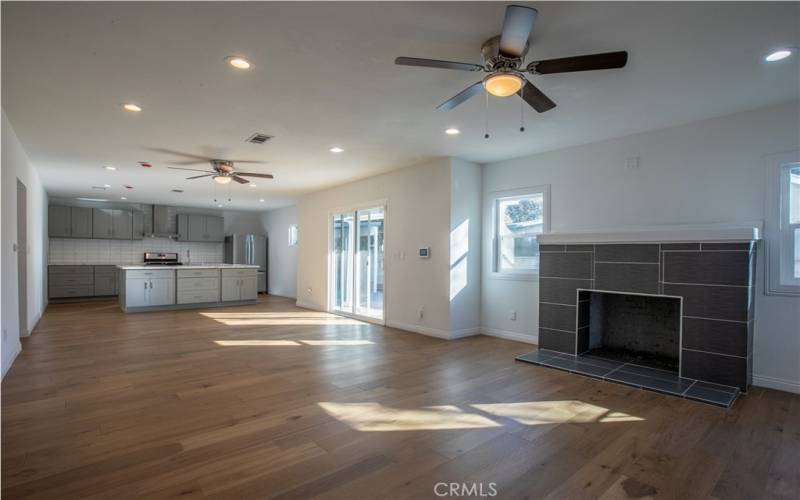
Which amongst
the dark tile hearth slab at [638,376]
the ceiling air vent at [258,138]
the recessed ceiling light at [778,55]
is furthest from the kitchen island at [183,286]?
the recessed ceiling light at [778,55]

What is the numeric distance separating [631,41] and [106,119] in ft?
15.8

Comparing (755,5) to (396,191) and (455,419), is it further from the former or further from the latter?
(396,191)

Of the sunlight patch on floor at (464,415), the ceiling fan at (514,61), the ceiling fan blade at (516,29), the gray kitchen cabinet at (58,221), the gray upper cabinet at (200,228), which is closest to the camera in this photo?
the ceiling fan blade at (516,29)

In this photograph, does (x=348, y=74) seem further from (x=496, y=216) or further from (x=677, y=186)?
(x=677, y=186)

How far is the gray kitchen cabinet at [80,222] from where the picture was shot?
32.9ft

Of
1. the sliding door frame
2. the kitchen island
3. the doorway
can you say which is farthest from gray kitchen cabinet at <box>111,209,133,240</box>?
the sliding door frame

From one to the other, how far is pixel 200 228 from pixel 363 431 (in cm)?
1080

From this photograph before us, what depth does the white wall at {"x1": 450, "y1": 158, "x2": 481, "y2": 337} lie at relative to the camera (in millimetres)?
5676

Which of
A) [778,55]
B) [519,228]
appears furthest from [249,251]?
[778,55]

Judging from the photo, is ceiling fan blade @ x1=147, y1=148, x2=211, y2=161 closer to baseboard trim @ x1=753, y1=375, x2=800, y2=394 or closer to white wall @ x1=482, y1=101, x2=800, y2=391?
white wall @ x1=482, y1=101, x2=800, y2=391

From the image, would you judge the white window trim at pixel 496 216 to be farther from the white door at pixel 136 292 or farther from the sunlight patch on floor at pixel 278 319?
the white door at pixel 136 292

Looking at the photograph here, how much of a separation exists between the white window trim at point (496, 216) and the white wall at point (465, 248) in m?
0.22

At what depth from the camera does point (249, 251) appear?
39.1 feet

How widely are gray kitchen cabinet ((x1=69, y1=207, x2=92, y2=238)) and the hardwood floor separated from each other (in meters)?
6.73
